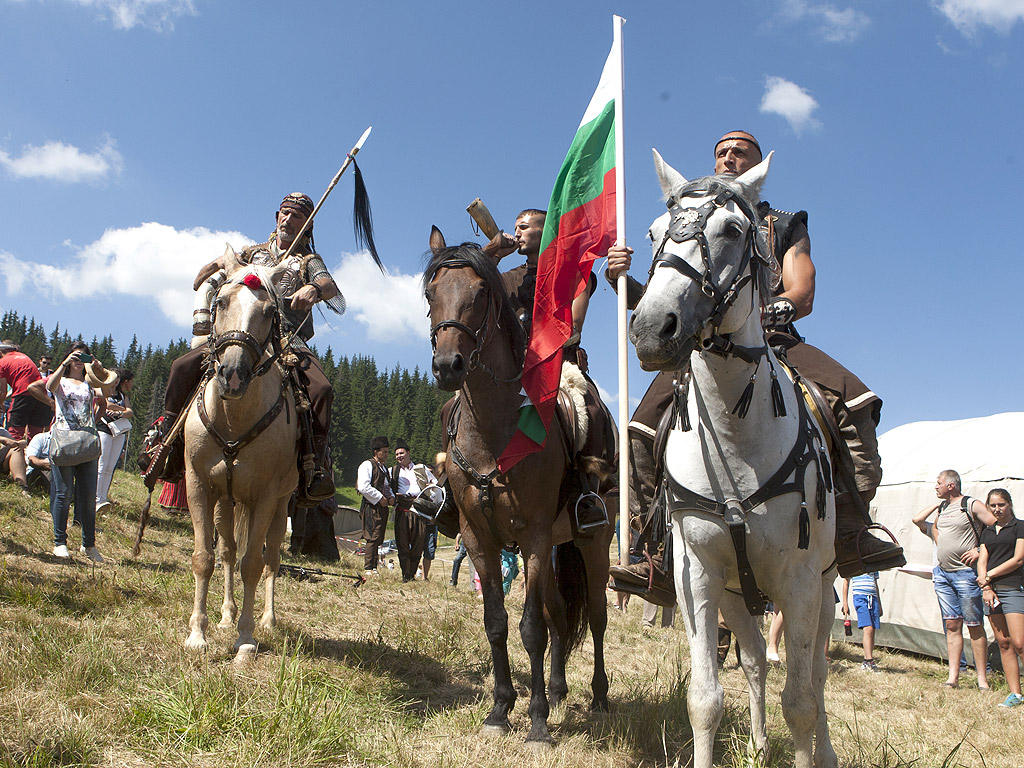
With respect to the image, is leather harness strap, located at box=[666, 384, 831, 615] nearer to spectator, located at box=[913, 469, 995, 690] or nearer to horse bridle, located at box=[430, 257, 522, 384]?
horse bridle, located at box=[430, 257, 522, 384]

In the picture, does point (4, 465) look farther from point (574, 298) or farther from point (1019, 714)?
point (1019, 714)

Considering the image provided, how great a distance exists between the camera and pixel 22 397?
488 inches

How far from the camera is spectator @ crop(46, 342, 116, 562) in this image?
9078 mm

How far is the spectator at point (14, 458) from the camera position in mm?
12000

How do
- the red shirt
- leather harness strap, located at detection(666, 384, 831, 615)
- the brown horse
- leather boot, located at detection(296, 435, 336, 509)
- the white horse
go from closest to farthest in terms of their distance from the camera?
the white horse
leather harness strap, located at detection(666, 384, 831, 615)
the brown horse
leather boot, located at detection(296, 435, 336, 509)
the red shirt

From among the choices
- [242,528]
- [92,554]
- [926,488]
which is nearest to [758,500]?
[242,528]

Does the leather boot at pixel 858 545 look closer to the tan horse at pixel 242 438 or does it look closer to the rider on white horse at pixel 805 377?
the rider on white horse at pixel 805 377

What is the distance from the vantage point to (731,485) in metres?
3.60

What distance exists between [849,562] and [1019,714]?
554 centimetres

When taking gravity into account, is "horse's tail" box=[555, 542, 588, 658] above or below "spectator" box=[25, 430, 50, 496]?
below

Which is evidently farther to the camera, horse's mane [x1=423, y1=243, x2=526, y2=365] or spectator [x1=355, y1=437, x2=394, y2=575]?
spectator [x1=355, y1=437, x2=394, y2=575]

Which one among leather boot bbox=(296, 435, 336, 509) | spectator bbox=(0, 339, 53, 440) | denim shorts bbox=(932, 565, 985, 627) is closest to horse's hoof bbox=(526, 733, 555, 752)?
leather boot bbox=(296, 435, 336, 509)

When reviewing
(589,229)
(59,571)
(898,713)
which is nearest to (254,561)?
(59,571)

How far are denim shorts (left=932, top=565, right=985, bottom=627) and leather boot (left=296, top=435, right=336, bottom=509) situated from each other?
831 cm
